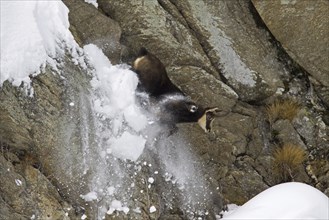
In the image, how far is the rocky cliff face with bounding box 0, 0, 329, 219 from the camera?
6551mm

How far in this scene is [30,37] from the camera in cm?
584

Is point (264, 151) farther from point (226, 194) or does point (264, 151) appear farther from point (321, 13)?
point (321, 13)

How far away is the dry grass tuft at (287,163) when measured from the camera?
6.74m

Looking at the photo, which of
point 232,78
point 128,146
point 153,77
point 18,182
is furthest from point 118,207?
point 232,78

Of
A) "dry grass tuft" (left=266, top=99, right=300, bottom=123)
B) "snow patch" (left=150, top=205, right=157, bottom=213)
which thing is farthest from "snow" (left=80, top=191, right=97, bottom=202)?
"dry grass tuft" (left=266, top=99, right=300, bottom=123)

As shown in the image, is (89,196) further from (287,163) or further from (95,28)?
(287,163)

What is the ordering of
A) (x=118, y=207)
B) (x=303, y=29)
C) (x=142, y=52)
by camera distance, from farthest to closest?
(x=303, y=29)
(x=142, y=52)
(x=118, y=207)

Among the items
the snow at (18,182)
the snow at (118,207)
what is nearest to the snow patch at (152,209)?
the snow at (118,207)

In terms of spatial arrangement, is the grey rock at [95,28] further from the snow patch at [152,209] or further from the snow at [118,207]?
the snow patch at [152,209]

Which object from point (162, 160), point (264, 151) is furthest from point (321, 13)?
point (162, 160)

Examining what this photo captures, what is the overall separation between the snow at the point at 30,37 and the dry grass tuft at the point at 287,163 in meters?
3.27

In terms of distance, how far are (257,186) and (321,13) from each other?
2.65m

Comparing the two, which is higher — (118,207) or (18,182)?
(18,182)

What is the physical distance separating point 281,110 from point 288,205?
2.83m
